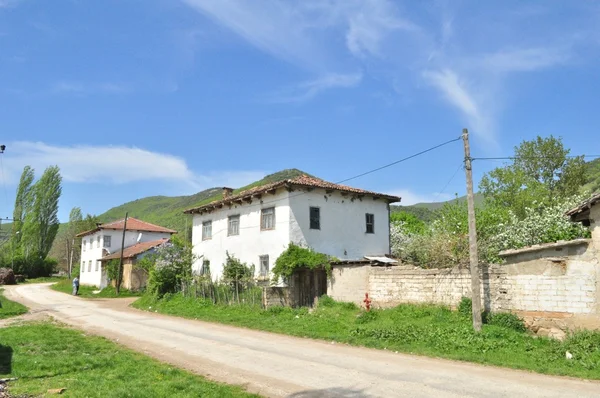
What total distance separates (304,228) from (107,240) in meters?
33.2

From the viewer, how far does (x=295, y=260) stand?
22875mm

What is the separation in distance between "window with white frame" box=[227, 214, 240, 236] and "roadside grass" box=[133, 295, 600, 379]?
736 cm

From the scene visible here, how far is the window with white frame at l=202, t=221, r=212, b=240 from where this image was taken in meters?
30.7

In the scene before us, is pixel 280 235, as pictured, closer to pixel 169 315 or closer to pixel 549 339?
pixel 169 315

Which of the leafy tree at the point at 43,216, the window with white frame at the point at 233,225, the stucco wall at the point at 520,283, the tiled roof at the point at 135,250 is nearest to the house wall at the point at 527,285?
the stucco wall at the point at 520,283

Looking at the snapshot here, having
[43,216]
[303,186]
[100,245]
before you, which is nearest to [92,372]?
[303,186]

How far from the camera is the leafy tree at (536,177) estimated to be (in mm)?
39438

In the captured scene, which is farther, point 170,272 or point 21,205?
point 21,205

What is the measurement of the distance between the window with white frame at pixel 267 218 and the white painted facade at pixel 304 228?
22 centimetres

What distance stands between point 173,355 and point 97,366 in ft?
7.63

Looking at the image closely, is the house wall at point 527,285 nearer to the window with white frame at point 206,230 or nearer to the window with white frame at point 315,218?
the window with white frame at point 315,218

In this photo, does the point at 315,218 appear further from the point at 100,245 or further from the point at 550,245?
the point at 100,245

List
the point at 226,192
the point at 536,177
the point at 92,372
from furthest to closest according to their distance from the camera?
the point at 536,177, the point at 226,192, the point at 92,372

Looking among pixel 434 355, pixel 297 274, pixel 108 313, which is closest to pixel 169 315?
pixel 108 313
